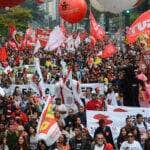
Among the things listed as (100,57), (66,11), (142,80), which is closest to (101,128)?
(142,80)

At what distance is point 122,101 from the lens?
17.8 m

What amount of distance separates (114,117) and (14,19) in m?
52.3

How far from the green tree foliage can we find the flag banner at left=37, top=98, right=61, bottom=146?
45245 millimetres

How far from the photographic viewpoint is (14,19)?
6581cm

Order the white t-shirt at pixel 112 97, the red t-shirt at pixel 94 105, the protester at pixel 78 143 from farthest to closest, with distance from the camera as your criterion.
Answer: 1. the white t-shirt at pixel 112 97
2. the red t-shirt at pixel 94 105
3. the protester at pixel 78 143

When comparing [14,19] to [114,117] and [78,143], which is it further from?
[78,143]

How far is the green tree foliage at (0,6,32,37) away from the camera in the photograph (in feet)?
191

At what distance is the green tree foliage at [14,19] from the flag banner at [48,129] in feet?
148

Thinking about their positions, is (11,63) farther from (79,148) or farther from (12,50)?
(79,148)

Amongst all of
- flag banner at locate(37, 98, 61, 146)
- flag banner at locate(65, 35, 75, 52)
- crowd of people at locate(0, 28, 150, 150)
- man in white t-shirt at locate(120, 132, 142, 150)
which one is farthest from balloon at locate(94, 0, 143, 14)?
flag banner at locate(65, 35, 75, 52)

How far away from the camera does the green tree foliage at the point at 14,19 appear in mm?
58250

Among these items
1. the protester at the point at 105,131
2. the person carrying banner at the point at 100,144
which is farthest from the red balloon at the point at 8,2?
the person carrying banner at the point at 100,144

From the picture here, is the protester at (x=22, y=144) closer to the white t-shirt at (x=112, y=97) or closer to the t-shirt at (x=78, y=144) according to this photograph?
the t-shirt at (x=78, y=144)

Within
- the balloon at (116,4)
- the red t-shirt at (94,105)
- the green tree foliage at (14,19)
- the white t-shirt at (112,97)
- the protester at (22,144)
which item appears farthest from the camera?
the green tree foliage at (14,19)
